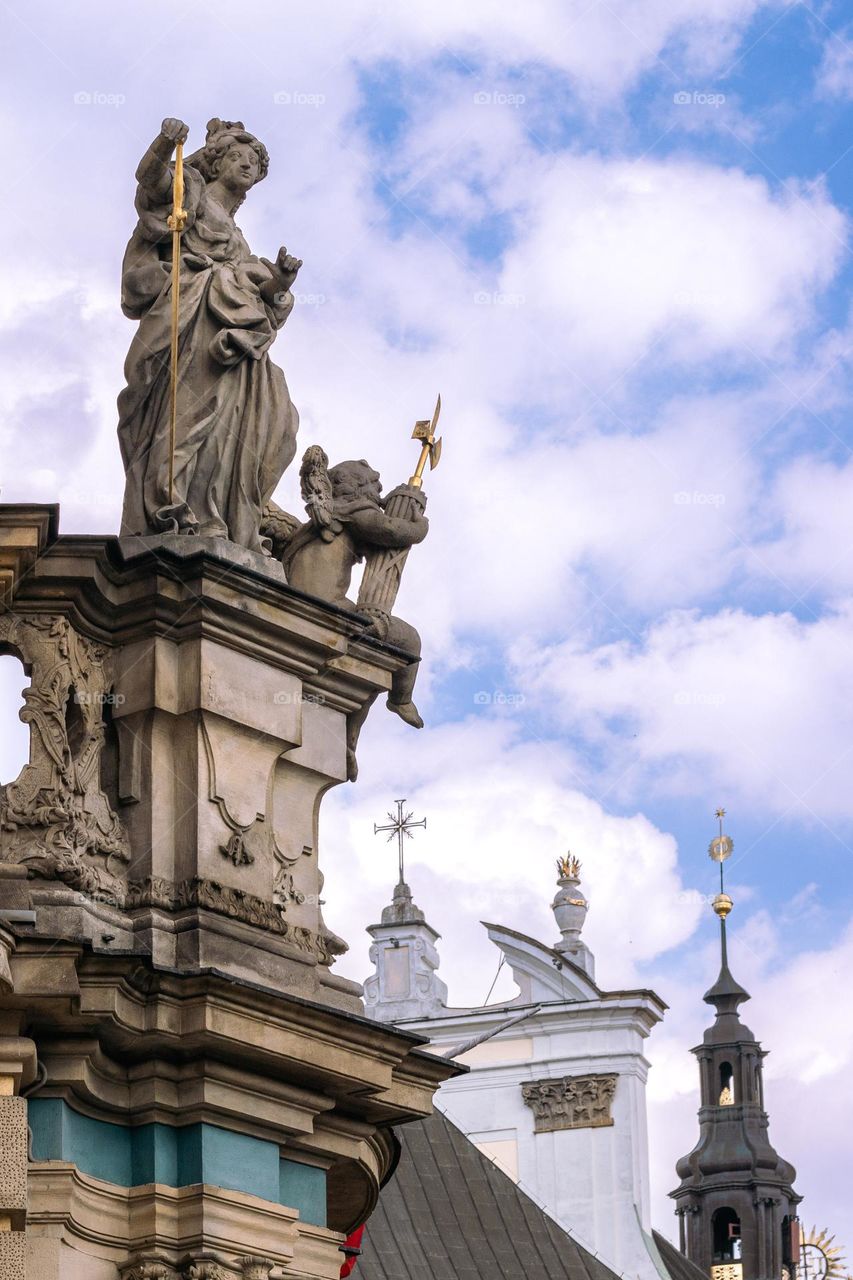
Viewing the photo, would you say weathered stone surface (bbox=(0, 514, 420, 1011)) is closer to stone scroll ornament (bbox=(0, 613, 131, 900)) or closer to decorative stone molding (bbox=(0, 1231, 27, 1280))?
stone scroll ornament (bbox=(0, 613, 131, 900))

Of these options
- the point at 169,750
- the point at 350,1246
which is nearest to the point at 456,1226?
the point at 350,1246

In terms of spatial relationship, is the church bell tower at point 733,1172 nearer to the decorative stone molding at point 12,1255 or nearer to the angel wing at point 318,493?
the angel wing at point 318,493

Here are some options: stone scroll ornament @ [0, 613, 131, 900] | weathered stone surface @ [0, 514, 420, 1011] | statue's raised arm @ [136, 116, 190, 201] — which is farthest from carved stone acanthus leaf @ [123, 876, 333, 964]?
statue's raised arm @ [136, 116, 190, 201]

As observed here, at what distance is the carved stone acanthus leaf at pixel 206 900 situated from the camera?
55.8 feet

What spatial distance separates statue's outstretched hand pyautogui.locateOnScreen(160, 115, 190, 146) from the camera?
1833cm

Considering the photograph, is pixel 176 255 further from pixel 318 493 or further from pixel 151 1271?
pixel 151 1271

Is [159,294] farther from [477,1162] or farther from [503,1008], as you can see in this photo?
[503,1008]

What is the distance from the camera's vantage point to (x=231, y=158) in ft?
62.7

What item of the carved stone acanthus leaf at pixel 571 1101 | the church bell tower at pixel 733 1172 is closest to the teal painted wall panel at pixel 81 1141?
the carved stone acanthus leaf at pixel 571 1101

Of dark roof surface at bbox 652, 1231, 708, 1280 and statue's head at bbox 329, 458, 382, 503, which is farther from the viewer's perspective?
dark roof surface at bbox 652, 1231, 708, 1280


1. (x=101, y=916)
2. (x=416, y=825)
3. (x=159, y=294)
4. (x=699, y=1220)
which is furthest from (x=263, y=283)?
(x=699, y=1220)

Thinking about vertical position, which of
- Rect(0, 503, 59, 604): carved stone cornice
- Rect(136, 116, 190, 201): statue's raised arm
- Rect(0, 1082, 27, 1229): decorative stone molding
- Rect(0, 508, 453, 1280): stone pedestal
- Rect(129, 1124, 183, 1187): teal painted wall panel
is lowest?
Rect(0, 1082, 27, 1229): decorative stone molding

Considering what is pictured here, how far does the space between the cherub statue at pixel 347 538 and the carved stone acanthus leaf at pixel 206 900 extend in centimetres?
222

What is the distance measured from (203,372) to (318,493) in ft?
3.51
